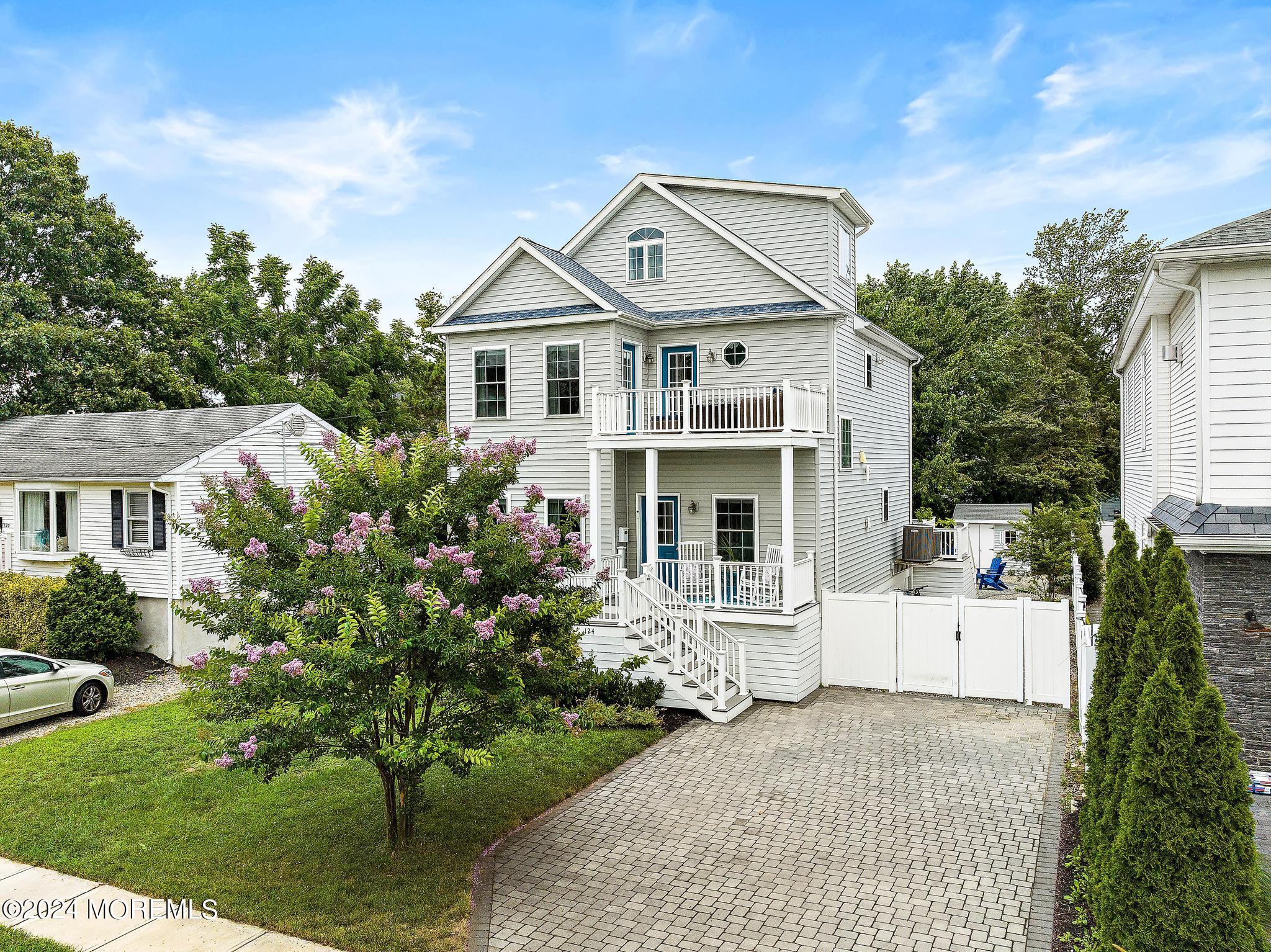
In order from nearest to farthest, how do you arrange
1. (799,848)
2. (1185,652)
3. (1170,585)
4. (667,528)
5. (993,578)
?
(1185,652), (1170,585), (799,848), (667,528), (993,578)

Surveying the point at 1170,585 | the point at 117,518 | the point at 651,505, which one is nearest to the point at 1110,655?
the point at 1170,585

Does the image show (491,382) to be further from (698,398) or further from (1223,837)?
(1223,837)

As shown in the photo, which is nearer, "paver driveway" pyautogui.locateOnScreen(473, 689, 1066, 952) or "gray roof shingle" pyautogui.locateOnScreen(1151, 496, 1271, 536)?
"paver driveway" pyautogui.locateOnScreen(473, 689, 1066, 952)

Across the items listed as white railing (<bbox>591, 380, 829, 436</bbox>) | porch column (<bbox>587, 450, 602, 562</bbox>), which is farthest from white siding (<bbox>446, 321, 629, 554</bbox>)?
white railing (<bbox>591, 380, 829, 436</bbox>)

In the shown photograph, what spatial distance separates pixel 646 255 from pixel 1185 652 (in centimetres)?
1367

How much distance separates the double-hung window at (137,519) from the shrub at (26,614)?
4.82 ft

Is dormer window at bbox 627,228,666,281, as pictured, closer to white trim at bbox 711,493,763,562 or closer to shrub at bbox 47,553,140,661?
white trim at bbox 711,493,763,562

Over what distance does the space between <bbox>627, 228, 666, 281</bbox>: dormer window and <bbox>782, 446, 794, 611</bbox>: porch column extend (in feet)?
17.8

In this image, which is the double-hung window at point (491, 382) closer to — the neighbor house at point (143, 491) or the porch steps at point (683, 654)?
the neighbor house at point (143, 491)

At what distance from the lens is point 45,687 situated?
1319 cm

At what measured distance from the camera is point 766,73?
1777cm

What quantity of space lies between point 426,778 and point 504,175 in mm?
15825

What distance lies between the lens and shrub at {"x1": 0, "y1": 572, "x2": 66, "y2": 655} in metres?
16.7

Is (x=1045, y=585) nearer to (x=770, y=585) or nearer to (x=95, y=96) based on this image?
(x=770, y=585)
